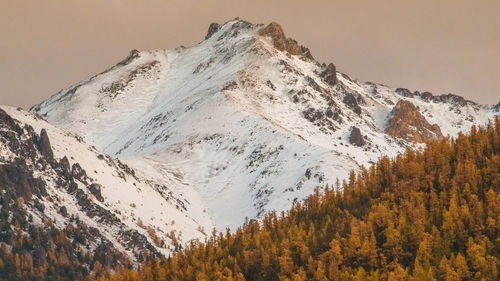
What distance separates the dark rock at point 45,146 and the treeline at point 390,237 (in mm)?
45972

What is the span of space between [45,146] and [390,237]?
344 feet

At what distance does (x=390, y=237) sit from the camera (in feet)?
446

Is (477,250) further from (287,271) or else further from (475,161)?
(475,161)

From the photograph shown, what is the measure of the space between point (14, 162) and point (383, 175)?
95909 mm

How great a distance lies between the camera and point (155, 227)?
192375 mm

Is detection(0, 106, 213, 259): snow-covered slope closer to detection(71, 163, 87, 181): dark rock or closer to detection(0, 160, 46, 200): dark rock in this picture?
detection(71, 163, 87, 181): dark rock

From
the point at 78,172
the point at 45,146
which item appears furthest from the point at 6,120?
the point at 78,172

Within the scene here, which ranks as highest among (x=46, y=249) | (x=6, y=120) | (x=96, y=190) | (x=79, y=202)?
(x=6, y=120)

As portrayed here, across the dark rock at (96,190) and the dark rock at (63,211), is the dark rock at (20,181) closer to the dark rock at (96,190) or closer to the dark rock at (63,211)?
the dark rock at (63,211)

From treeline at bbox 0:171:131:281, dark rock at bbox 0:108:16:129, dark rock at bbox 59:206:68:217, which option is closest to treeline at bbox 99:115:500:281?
treeline at bbox 0:171:131:281

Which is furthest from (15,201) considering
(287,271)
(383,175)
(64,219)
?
(383,175)

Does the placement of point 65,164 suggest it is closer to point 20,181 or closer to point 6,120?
point 6,120

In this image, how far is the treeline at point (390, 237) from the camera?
129 m

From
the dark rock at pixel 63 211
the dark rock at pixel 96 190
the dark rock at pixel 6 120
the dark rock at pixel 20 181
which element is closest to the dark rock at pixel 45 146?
the dark rock at pixel 6 120
